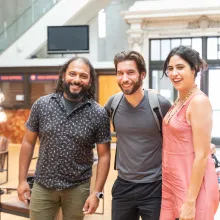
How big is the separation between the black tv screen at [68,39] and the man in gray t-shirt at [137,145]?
28.1 ft

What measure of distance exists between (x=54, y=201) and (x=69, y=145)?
0.37 meters

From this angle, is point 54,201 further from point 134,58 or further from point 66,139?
point 134,58

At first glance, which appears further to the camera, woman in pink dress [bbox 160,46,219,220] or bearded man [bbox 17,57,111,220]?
bearded man [bbox 17,57,111,220]

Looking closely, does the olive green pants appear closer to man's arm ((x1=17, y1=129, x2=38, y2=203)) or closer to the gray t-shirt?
man's arm ((x1=17, y1=129, x2=38, y2=203))

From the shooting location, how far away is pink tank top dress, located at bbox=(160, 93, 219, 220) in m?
1.75

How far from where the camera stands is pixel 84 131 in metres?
2.09

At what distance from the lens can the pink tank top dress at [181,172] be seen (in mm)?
1745

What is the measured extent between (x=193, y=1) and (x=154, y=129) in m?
8.20

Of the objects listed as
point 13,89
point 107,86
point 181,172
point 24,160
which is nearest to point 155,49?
point 107,86

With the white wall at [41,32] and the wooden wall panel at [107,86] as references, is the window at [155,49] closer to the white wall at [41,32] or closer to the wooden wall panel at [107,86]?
the wooden wall panel at [107,86]

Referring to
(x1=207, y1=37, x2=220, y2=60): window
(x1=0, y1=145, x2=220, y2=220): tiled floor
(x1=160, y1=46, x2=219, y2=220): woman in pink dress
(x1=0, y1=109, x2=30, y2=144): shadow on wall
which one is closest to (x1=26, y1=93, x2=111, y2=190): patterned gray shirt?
(x1=160, y1=46, x2=219, y2=220): woman in pink dress

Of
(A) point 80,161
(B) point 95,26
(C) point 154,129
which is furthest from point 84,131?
(B) point 95,26

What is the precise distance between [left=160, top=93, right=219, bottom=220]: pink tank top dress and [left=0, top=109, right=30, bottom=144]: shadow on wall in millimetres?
9571

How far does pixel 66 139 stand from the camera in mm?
2082
